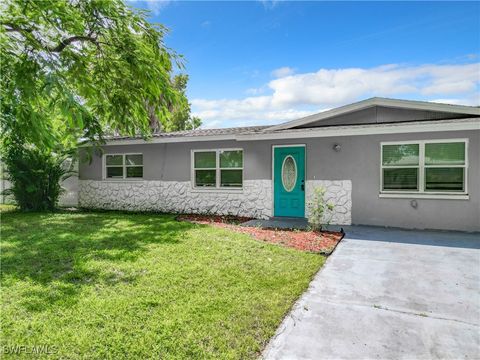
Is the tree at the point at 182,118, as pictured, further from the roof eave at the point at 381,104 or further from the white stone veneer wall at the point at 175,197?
the roof eave at the point at 381,104

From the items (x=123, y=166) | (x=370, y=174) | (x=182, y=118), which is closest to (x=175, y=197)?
(x=123, y=166)

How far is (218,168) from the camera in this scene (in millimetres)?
11812

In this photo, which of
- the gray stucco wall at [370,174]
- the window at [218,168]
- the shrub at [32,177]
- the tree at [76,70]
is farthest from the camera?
the shrub at [32,177]

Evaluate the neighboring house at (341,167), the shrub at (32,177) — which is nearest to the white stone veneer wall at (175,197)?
the neighboring house at (341,167)

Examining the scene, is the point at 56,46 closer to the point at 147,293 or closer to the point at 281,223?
the point at 147,293

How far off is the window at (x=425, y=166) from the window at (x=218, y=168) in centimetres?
511

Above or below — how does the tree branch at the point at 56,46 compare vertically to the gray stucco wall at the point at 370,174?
above

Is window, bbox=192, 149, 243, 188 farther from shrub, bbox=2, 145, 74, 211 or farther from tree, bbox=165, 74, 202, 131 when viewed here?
tree, bbox=165, 74, 202, 131

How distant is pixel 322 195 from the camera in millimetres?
9305

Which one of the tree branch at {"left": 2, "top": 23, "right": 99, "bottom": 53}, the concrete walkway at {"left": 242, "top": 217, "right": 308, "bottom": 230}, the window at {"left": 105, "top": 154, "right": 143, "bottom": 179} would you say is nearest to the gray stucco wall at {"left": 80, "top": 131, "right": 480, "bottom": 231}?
the concrete walkway at {"left": 242, "top": 217, "right": 308, "bottom": 230}

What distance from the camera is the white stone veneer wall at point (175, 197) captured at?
1098 centimetres

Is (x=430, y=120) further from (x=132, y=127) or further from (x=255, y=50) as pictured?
(x=255, y=50)

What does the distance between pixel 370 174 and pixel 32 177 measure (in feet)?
43.8

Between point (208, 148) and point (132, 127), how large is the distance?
6.56m
